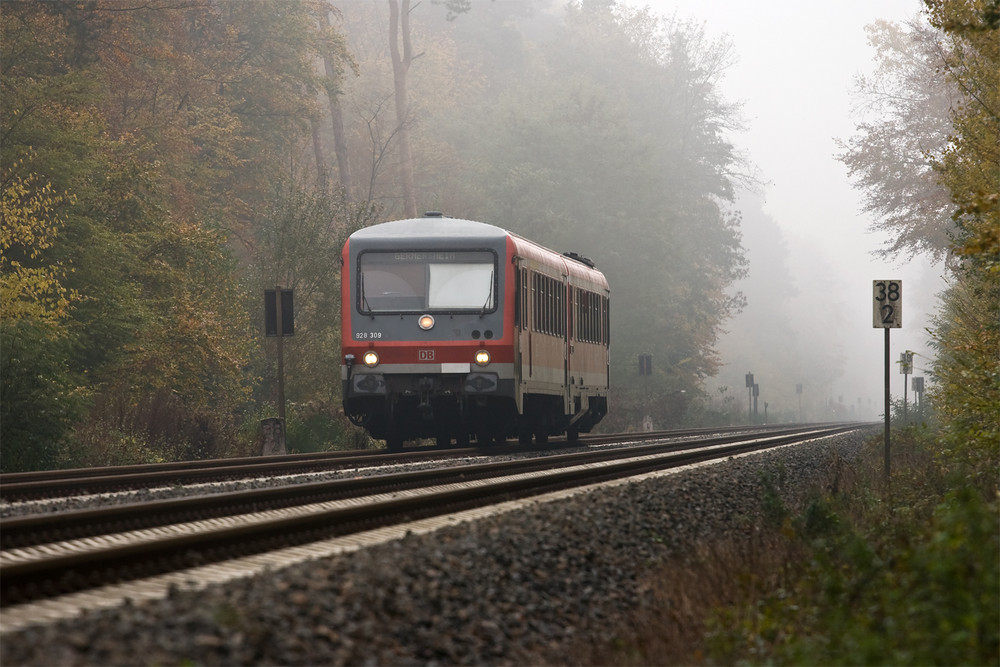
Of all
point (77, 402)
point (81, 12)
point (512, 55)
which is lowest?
point (77, 402)

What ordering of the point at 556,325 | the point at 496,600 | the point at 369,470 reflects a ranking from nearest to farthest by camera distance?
the point at 496,600 → the point at 369,470 → the point at 556,325

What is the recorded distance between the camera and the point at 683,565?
8.35m

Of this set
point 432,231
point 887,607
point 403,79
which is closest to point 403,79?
point 403,79

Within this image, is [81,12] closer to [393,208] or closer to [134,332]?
[134,332]

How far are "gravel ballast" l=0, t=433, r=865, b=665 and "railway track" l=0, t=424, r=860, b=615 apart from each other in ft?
2.62

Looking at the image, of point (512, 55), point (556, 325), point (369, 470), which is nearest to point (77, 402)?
point (369, 470)

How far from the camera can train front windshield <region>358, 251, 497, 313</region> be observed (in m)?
18.9

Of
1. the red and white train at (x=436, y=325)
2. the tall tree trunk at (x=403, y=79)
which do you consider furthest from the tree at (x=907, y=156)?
the red and white train at (x=436, y=325)

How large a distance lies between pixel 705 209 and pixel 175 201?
3419 cm

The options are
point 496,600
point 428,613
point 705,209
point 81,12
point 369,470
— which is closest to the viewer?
point 428,613

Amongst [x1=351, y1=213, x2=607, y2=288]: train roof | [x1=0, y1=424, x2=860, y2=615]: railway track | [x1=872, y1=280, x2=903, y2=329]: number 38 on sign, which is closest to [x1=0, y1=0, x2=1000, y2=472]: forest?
[x1=872, y1=280, x2=903, y2=329]: number 38 on sign

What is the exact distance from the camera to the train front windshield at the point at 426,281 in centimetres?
1891

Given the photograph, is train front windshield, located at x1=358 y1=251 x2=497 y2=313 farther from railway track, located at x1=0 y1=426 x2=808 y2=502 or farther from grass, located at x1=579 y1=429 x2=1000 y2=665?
grass, located at x1=579 y1=429 x2=1000 y2=665

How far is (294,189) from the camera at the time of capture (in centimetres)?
2791
